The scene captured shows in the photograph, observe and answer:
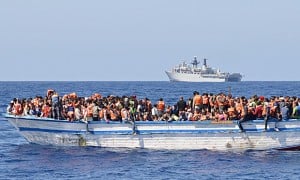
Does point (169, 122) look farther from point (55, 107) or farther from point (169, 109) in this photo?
point (55, 107)

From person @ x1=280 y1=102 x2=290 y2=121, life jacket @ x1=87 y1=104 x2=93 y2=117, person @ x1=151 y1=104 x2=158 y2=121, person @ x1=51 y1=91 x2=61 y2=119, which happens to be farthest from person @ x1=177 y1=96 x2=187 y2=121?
person @ x1=51 y1=91 x2=61 y2=119

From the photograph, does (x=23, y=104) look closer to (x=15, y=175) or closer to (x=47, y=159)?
(x=47, y=159)

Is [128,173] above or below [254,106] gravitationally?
below

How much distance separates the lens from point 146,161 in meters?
37.0

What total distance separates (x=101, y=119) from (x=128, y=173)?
6.58m

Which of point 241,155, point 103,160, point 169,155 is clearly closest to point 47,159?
point 103,160

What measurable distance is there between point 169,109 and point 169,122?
1.28 m

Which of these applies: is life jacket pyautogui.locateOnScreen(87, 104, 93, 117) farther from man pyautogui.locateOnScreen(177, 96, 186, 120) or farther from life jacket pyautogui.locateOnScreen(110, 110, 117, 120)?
man pyautogui.locateOnScreen(177, 96, 186, 120)

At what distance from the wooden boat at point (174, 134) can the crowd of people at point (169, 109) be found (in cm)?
37

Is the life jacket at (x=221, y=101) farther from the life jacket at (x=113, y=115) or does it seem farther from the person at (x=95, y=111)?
the person at (x=95, y=111)

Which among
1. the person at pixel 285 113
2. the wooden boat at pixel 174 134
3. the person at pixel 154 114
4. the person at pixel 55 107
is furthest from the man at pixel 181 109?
the person at pixel 55 107

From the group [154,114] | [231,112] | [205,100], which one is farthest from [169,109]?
[231,112]

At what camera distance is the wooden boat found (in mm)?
38156

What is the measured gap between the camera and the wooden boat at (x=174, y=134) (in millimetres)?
38156
